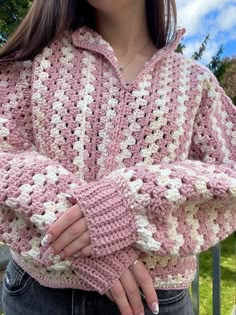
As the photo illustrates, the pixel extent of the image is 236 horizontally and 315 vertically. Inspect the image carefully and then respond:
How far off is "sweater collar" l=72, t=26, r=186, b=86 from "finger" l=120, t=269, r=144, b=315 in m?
0.49

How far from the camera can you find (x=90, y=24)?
1261 millimetres

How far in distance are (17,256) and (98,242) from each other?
29 cm

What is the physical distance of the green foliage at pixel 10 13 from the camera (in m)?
2.95

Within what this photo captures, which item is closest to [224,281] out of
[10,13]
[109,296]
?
[10,13]

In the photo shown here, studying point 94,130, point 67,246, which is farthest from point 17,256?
point 94,130

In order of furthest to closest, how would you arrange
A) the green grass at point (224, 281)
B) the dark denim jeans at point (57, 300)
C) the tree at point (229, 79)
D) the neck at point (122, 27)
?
1. the tree at point (229, 79)
2. the green grass at point (224, 281)
3. the neck at point (122, 27)
4. the dark denim jeans at point (57, 300)

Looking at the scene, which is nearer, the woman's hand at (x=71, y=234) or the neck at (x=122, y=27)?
the woman's hand at (x=71, y=234)

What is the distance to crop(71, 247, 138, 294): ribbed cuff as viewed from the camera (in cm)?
91

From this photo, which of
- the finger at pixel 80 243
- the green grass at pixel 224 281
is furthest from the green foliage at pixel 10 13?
the finger at pixel 80 243

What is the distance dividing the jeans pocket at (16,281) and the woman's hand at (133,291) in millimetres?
230

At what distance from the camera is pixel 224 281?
10.8ft

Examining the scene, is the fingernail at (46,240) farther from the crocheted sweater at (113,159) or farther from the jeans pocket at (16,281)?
the jeans pocket at (16,281)

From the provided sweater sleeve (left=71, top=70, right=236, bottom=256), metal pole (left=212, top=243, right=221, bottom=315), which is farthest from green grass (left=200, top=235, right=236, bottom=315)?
sweater sleeve (left=71, top=70, right=236, bottom=256)

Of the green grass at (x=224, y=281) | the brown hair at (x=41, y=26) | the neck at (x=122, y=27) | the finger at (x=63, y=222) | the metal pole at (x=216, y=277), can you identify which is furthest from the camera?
the green grass at (x=224, y=281)
